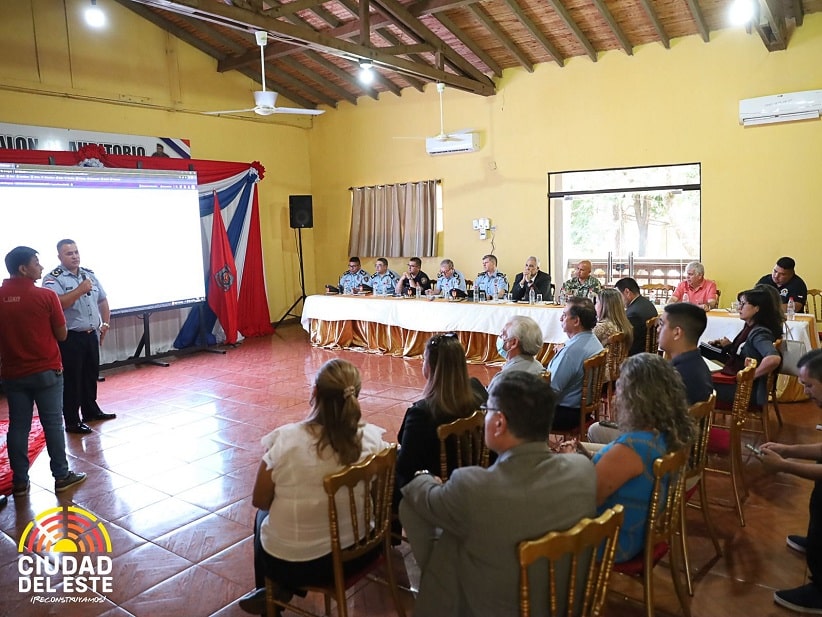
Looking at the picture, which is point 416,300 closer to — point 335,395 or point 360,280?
point 360,280

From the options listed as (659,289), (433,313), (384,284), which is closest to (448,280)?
(433,313)

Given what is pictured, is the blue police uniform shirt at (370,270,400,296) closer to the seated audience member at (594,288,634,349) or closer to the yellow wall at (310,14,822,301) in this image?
the yellow wall at (310,14,822,301)

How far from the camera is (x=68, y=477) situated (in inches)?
152

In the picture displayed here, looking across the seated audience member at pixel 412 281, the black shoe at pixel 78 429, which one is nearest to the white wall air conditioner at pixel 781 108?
the seated audience member at pixel 412 281

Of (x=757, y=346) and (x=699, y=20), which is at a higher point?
(x=699, y=20)

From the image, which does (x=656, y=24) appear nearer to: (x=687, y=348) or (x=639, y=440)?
(x=687, y=348)

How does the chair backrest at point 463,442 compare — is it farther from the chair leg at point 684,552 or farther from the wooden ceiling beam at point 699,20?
the wooden ceiling beam at point 699,20

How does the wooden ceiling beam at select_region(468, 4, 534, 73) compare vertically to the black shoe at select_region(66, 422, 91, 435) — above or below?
above

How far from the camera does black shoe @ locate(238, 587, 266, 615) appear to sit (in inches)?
92.0

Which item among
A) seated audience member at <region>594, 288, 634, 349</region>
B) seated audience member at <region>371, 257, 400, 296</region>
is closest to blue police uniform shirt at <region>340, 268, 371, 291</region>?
seated audience member at <region>371, 257, 400, 296</region>

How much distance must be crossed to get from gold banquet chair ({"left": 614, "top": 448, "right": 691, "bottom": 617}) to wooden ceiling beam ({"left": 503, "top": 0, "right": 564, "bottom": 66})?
584 centimetres

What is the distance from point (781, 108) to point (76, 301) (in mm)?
6803

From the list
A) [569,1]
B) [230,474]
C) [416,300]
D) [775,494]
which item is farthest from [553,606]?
[569,1]

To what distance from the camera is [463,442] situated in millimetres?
2447
